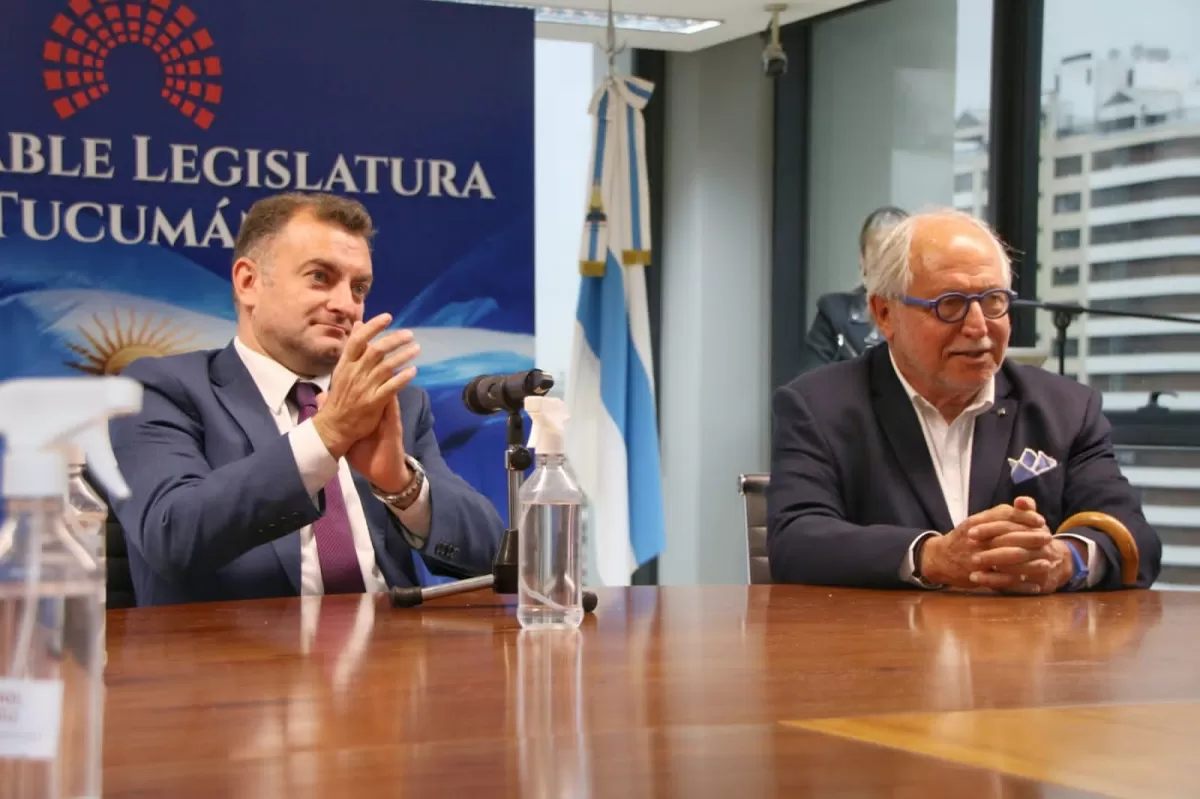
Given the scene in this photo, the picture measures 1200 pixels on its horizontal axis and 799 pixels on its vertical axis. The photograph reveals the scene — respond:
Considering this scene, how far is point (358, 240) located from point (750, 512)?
3.01ft

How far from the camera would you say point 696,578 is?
6.68 meters

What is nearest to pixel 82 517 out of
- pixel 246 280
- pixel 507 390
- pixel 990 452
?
pixel 507 390

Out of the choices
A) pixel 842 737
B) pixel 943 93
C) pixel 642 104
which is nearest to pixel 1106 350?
pixel 943 93

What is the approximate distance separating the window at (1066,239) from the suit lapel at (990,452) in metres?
Result: 2.75

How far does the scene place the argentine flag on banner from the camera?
18.2 ft

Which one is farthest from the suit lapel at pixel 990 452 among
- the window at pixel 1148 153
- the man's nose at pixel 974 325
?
the window at pixel 1148 153

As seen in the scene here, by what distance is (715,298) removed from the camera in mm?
6609

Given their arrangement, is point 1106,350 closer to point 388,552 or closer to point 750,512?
point 750,512

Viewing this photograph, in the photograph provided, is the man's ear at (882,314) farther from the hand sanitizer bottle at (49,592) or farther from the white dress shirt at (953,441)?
the hand sanitizer bottle at (49,592)

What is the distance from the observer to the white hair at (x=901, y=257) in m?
2.70

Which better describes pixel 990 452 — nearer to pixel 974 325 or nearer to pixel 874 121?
pixel 974 325

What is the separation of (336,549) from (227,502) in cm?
30

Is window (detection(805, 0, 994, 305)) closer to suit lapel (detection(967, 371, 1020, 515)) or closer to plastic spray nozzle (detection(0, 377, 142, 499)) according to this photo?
suit lapel (detection(967, 371, 1020, 515))

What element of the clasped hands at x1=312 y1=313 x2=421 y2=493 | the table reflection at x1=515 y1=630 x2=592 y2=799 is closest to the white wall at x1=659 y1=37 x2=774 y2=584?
the clasped hands at x1=312 y1=313 x2=421 y2=493
